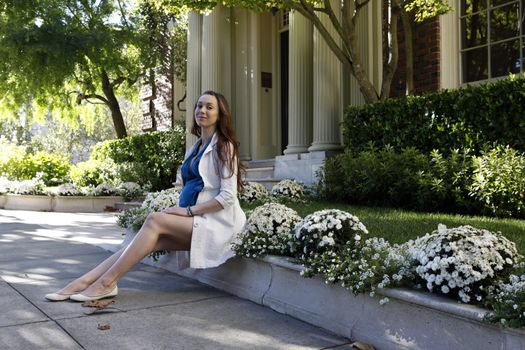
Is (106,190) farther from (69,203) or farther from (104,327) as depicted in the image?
(104,327)

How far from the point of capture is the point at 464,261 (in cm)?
289

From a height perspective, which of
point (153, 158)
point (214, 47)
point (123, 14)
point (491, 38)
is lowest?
point (153, 158)

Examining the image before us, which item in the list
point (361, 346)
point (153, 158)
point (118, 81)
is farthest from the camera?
point (118, 81)

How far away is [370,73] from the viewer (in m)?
10.2

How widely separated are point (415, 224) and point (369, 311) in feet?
7.80

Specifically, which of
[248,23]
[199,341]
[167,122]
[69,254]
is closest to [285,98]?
[248,23]

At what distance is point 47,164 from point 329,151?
447 inches

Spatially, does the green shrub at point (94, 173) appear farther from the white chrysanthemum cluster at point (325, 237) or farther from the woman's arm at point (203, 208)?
the white chrysanthemum cluster at point (325, 237)

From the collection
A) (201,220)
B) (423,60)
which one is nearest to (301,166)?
Result: (423,60)

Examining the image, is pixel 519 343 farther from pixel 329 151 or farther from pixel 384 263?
pixel 329 151

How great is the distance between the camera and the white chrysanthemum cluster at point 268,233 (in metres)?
4.15

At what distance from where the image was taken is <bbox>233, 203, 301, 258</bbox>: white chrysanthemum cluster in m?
4.15

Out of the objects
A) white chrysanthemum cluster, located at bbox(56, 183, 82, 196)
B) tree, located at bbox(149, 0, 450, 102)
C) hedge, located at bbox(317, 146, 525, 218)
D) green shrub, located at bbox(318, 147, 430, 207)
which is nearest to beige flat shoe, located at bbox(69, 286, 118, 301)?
hedge, located at bbox(317, 146, 525, 218)

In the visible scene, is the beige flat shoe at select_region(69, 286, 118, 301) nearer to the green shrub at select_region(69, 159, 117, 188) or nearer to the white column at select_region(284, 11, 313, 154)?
the white column at select_region(284, 11, 313, 154)
